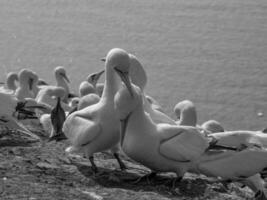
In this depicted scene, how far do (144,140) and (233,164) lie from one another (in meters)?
0.86

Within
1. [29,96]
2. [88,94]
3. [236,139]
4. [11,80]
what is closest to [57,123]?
[88,94]

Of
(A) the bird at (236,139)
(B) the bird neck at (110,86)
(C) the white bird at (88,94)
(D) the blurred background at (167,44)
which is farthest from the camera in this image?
(D) the blurred background at (167,44)

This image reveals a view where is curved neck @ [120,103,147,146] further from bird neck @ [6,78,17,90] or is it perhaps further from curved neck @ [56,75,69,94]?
bird neck @ [6,78,17,90]

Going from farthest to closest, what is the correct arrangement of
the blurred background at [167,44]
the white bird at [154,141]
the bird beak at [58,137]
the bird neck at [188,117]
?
the blurred background at [167,44]
the bird neck at [188,117]
the bird beak at [58,137]
the white bird at [154,141]

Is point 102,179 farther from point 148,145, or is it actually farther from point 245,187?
point 245,187

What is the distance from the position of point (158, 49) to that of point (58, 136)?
28.6 ft

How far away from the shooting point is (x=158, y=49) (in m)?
16.2

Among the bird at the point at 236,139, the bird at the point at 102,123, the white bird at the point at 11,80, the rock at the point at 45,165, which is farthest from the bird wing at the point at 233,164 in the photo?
the white bird at the point at 11,80

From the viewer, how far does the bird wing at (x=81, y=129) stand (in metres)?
6.34

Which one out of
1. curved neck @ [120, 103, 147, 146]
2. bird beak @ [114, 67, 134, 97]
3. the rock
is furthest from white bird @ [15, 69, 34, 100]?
curved neck @ [120, 103, 147, 146]

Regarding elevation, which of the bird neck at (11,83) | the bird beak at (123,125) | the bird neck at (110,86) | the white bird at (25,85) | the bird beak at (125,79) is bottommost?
the bird neck at (11,83)

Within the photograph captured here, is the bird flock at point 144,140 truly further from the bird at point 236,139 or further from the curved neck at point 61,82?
the curved neck at point 61,82

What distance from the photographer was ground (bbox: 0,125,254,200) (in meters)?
5.52

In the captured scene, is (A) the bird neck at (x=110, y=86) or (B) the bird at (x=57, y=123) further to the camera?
(B) the bird at (x=57, y=123)
